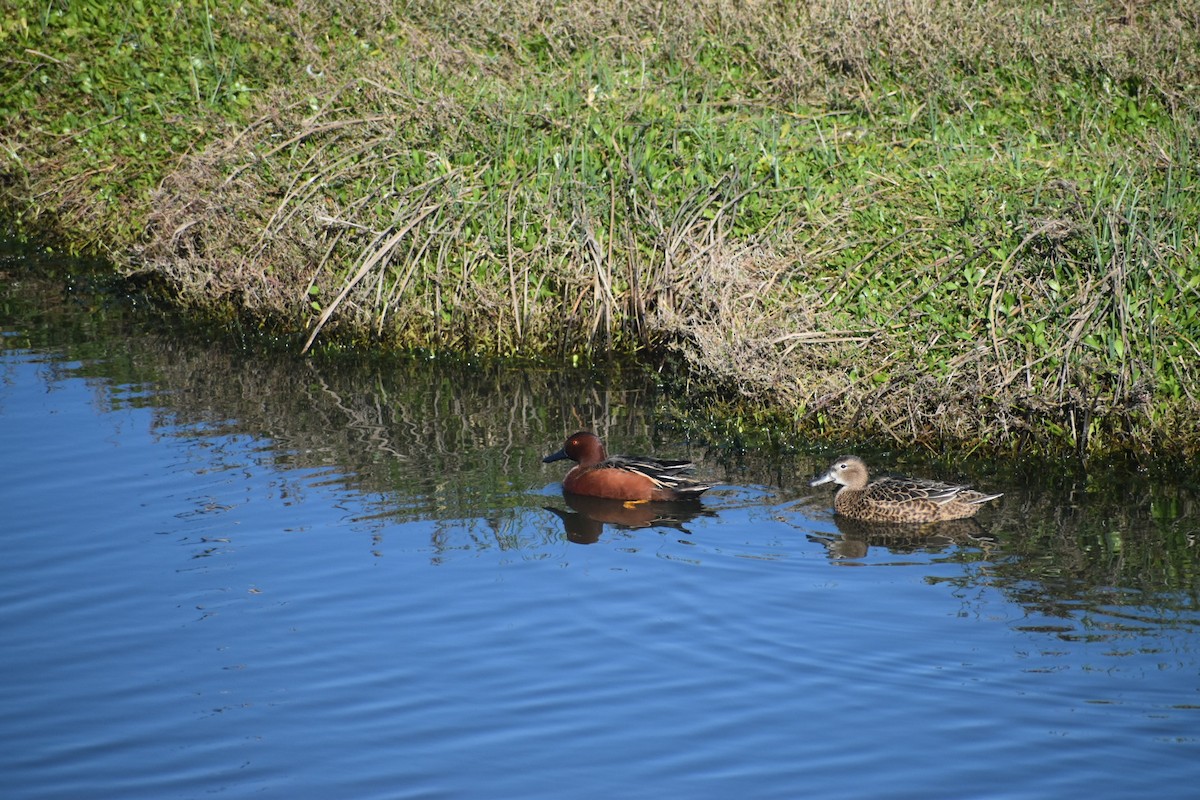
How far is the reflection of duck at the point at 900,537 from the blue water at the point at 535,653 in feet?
0.18

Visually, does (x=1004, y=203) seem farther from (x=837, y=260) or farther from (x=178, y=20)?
(x=178, y=20)

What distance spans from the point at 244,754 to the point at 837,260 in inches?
321

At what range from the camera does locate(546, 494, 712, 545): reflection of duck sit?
34.0 ft

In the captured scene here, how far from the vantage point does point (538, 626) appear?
829 cm

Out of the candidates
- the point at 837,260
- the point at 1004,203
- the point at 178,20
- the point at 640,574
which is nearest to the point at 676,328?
the point at 837,260

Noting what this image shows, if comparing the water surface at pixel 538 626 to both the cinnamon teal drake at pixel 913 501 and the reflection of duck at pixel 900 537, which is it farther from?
the cinnamon teal drake at pixel 913 501

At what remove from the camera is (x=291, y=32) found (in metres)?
19.5

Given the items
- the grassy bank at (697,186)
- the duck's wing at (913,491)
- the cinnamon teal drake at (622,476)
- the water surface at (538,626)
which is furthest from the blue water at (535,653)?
the grassy bank at (697,186)

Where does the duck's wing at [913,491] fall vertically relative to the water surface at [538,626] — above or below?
above

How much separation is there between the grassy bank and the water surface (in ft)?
3.50

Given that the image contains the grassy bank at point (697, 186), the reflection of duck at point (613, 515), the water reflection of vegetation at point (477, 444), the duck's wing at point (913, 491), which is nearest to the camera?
the water reflection of vegetation at point (477, 444)

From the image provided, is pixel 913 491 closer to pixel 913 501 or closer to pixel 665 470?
pixel 913 501

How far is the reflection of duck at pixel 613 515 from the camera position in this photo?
408 inches

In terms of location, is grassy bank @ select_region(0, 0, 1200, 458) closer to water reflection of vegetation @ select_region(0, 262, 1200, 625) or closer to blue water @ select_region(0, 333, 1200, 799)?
water reflection of vegetation @ select_region(0, 262, 1200, 625)
